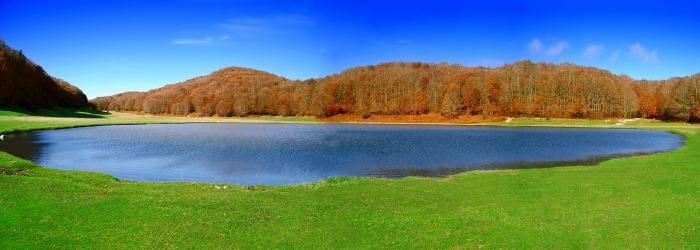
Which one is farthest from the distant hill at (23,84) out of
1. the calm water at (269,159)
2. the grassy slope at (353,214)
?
the grassy slope at (353,214)

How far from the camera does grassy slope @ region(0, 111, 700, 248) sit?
52.1 ft

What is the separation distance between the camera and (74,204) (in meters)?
19.2

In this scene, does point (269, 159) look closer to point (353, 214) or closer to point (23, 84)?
point (353, 214)

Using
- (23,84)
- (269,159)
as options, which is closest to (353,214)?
(269,159)

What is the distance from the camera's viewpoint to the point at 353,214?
19.7 m

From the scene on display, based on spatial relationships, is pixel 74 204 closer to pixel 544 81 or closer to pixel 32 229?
pixel 32 229

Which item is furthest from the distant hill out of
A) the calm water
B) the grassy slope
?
the grassy slope

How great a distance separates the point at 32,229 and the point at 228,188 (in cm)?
1069

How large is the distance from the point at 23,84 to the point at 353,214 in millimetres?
168004

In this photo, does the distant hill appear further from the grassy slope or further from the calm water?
the grassy slope

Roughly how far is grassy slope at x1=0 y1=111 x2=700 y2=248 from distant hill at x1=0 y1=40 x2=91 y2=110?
139 meters

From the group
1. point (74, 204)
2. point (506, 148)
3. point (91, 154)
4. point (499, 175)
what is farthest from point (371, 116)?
point (74, 204)

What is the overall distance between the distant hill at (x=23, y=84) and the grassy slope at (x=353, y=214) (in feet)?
457

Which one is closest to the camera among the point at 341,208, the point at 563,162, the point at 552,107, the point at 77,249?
the point at 77,249
